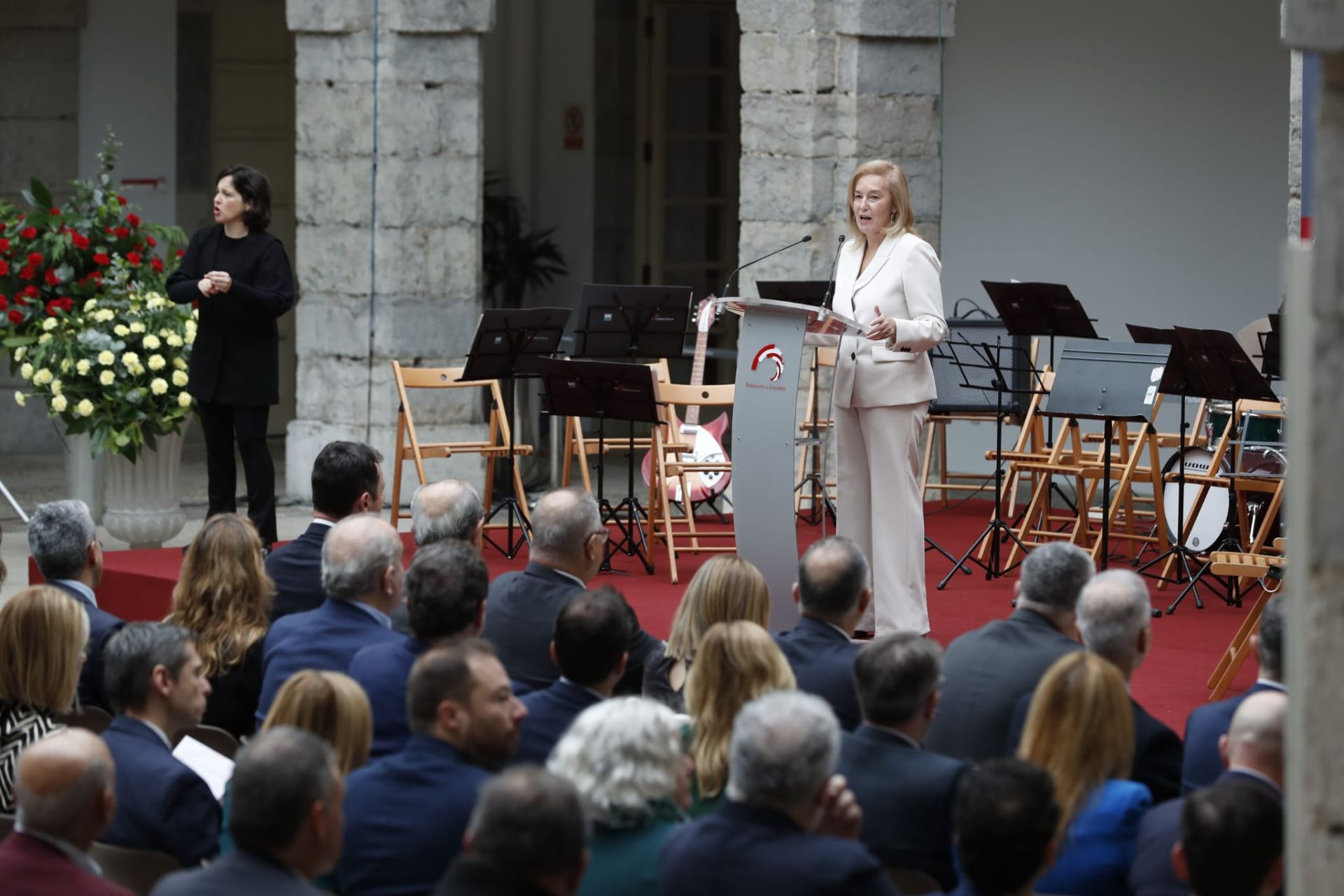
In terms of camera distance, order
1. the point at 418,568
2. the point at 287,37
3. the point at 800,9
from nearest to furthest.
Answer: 1. the point at 418,568
2. the point at 800,9
3. the point at 287,37

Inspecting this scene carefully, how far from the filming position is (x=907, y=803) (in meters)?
3.54

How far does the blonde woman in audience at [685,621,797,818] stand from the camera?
12.3 feet

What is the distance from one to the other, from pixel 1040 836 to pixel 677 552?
5.82 meters

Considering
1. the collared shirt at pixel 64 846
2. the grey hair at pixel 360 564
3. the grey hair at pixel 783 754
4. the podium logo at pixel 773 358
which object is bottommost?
the collared shirt at pixel 64 846

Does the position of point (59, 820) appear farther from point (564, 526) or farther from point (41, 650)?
point (564, 526)

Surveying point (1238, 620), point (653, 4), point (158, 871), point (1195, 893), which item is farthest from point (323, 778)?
point (653, 4)

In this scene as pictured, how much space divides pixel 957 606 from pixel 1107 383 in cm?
105

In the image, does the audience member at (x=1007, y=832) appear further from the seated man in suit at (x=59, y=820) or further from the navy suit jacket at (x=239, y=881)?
the seated man in suit at (x=59, y=820)

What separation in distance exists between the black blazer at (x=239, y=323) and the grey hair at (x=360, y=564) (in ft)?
9.77

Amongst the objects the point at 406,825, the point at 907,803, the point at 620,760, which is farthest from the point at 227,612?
the point at 907,803

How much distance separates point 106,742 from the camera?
12.4ft

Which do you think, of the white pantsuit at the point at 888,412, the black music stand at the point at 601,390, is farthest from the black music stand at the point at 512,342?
the white pantsuit at the point at 888,412

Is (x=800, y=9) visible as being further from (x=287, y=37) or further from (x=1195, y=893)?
(x=1195, y=893)

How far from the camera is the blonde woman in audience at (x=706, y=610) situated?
14.8 feet
